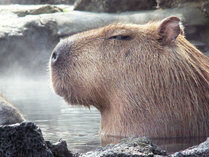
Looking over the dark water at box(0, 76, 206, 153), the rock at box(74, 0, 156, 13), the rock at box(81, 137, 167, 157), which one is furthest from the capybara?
the rock at box(74, 0, 156, 13)

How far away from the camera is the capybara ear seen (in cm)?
377

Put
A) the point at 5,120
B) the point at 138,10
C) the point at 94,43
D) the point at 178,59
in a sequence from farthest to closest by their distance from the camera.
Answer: the point at 138,10, the point at 94,43, the point at 178,59, the point at 5,120

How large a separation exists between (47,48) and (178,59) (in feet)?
29.1

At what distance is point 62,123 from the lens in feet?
15.5

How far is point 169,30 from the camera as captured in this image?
12.5ft

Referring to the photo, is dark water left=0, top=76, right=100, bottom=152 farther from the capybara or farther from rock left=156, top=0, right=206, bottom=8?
rock left=156, top=0, right=206, bottom=8

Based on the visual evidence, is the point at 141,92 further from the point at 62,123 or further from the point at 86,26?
the point at 86,26

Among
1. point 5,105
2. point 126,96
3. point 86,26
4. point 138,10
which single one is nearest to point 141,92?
point 126,96

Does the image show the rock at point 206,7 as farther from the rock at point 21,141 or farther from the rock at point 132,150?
the rock at point 21,141

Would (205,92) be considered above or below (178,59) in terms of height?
below

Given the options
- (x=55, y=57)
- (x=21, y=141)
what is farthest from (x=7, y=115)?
(x=21, y=141)

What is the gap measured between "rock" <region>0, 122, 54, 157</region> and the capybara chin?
1.64 m

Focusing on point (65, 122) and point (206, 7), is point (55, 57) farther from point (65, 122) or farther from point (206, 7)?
point (206, 7)

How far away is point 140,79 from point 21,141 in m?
1.76
